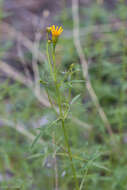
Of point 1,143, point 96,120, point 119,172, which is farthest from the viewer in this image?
point 96,120

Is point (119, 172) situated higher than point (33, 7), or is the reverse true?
point (33, 7)

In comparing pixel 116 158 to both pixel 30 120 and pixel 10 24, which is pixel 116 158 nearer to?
pixel 30 120

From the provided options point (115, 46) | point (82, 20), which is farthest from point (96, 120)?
point (82, 20)

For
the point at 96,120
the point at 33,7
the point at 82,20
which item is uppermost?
the point at 33,7

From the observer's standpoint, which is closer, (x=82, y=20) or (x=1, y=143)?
(x=1, y=143)

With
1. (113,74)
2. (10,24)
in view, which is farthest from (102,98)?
(10,24)

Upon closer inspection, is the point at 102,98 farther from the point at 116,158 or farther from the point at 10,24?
the point at 10,24

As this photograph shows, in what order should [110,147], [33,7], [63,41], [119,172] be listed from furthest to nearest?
1. [33,7]
2. [63,41]
3. [110,147]
4. [119,172]
